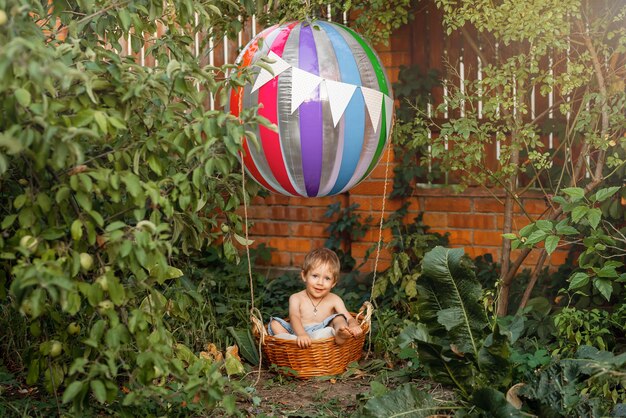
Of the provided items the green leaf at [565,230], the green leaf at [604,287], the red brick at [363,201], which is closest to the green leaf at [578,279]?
the green leaf at [604,287]

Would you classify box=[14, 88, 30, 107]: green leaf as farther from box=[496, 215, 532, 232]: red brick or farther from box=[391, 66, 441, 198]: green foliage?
box=[496, 215, 532, 232]: red brick

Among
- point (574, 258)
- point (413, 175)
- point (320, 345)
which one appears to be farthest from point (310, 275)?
point (574, 258)

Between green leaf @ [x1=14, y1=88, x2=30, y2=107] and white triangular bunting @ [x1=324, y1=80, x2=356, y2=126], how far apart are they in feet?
5.50

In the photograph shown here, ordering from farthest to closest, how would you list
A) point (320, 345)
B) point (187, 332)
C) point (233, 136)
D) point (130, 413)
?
point (187, 332), point (320, 345), point (130, 413), point (233, 136)

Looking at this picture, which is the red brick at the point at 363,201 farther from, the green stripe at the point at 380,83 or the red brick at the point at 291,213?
the green stripe at the point at 380,83

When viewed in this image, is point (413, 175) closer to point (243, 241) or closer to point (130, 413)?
point (243, 241)

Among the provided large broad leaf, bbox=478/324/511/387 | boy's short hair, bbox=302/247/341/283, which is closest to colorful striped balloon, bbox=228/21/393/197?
boy's short hair, bbox=302/247/341/283

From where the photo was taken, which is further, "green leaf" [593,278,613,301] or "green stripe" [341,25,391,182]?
"green stripe" [341,25,391,182]

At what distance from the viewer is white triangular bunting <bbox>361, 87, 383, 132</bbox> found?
3926 millimetres

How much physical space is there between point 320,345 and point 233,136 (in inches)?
74.0

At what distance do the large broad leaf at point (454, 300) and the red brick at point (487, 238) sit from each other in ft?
5.84

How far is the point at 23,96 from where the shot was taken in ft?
7.93

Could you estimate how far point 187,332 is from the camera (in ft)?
15.6

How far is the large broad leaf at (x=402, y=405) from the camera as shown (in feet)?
11.4
